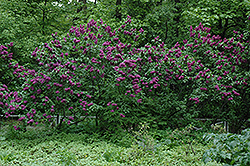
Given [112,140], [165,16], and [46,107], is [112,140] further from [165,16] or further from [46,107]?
[165,16]

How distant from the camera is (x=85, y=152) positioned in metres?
4.44

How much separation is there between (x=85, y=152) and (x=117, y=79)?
1917 mm

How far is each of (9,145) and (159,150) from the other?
332cm

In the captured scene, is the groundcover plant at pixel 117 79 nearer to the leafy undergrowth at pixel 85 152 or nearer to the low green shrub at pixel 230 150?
the leafy undergrowth at pixel 85 152

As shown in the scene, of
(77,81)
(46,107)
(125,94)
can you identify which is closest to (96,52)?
(77,81)

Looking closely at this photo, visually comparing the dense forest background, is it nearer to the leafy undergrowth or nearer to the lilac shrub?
the lilac shrub

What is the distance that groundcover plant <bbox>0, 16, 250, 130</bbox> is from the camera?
5809mm

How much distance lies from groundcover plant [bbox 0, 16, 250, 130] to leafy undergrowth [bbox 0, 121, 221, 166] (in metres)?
0.49

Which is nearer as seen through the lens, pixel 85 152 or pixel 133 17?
pixel 85 152

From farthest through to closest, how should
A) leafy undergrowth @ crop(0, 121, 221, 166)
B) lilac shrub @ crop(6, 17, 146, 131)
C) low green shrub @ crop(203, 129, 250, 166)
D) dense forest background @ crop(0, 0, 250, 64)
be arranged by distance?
dense forest background @ crop(0, 0, 250, 64), lilac shrub @ crop(6, 17, 146, 131), leafy undergrowth @ crop(0, 121, 221, 166), low green shrub @ crop(203, 129, 250, 166)

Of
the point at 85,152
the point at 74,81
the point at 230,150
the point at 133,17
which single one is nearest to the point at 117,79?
the point at 74,81

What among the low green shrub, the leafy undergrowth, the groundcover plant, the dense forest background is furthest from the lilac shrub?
the dense forest background

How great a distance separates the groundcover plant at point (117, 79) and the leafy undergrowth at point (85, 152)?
49cm

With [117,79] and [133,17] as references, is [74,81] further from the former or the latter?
[133,17]
